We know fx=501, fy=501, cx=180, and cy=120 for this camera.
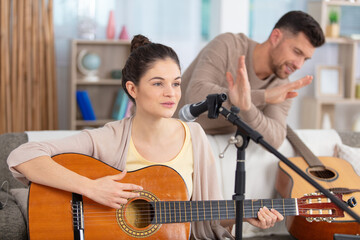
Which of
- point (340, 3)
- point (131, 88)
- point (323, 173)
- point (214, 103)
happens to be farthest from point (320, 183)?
point (340, 3)

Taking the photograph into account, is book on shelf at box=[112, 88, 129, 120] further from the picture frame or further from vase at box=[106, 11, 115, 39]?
the picture frame

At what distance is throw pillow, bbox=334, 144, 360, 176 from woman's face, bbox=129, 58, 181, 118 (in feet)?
3.73

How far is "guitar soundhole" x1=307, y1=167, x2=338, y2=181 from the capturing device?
2.27m

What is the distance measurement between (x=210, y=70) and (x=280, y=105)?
0.40 meters

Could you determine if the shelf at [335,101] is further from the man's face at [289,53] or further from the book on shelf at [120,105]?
the man's face at [289,53]

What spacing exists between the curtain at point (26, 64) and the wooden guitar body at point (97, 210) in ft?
8.94

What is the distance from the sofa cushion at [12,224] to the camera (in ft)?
5.52

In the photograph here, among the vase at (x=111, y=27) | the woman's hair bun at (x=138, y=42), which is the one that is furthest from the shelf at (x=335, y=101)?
the woman's hair bun at (x=138, y=42)

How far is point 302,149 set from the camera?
8.01 ft

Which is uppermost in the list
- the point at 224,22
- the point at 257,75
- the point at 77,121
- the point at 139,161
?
the point at 224,22

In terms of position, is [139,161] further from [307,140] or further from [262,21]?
[262,21]

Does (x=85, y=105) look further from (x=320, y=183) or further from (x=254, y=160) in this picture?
(x=320, y=183)

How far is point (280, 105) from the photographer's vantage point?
2512 mm

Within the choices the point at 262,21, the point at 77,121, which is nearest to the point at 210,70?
the point at 77,121
